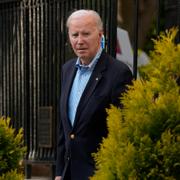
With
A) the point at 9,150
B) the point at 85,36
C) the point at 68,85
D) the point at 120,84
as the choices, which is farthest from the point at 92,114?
the point at 9,150

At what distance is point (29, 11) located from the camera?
8.88m

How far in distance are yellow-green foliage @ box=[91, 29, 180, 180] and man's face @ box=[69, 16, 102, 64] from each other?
1.17 metres

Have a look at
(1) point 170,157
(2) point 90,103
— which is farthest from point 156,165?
(2) point 90,103

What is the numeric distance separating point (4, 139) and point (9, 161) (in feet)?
0.53

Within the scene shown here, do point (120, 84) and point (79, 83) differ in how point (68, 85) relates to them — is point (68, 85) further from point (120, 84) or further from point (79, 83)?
point (120, 84)

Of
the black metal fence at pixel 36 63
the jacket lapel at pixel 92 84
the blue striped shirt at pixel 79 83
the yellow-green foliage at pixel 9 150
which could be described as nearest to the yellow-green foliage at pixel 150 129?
the jacket lapel at pixel 92 84

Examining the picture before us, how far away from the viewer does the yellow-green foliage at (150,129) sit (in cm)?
284

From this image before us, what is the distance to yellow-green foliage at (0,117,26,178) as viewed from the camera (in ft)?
14.4

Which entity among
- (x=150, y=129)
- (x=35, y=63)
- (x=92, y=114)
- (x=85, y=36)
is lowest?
(x=35, y=63)

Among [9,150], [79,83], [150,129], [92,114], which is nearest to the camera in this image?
[150,129]

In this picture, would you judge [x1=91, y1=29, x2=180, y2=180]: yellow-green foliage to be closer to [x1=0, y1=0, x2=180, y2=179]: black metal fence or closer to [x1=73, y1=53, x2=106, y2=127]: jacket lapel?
[x1=73, y1=53, x2=106, y2=127]: jacket lapel

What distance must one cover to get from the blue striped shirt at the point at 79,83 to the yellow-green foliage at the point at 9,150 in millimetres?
495

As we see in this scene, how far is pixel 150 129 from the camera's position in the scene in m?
2.91

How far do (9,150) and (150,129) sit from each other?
5.85ft
